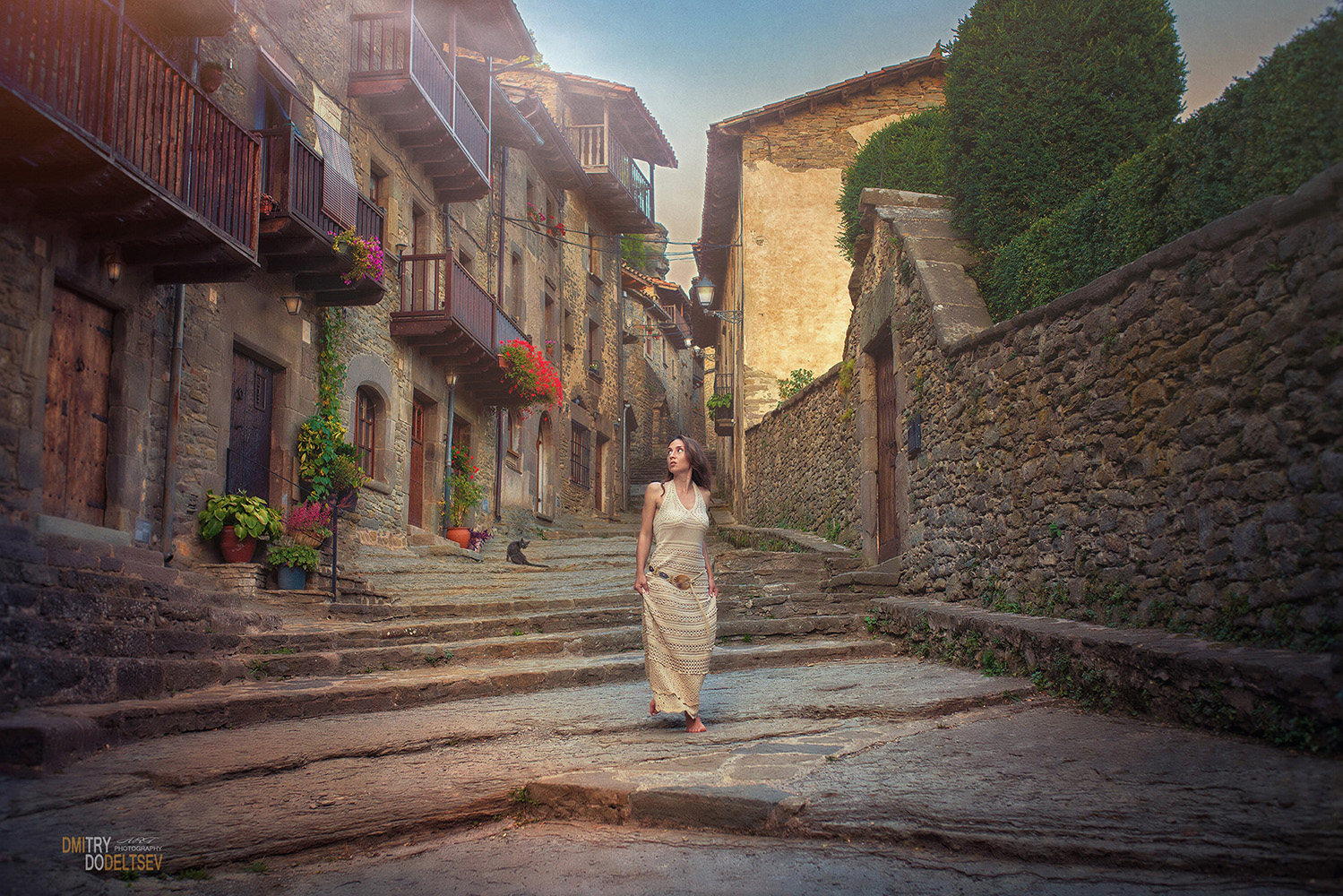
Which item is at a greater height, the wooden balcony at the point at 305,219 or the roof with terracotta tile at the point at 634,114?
the roof with terracotta tile at the point at 634,114

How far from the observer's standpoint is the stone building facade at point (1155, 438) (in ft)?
11.6

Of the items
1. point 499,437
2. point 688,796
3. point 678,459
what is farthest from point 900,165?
point 688,796

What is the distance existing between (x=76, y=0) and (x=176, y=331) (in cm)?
256

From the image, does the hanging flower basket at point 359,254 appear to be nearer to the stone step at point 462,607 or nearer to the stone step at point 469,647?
the stone step at point 462,607

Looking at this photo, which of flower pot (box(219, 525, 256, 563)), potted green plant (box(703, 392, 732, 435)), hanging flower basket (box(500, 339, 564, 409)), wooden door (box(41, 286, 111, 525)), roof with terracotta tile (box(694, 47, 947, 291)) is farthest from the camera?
potted green plant (box(703, 392, 732, 435))

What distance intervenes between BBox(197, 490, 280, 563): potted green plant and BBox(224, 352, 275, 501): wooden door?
1.31ft

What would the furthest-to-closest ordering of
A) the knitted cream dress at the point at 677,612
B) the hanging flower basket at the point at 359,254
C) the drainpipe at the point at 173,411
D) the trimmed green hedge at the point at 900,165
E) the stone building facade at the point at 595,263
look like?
1. the stone building facade at the point at 595,263
2. the trimmed green hedge at the point at 900,165
3. the hanging flower basket at the point at 359,254
4. the drainpipe at the point at 173,411
5. the knitted cream dress at the point at 677,612

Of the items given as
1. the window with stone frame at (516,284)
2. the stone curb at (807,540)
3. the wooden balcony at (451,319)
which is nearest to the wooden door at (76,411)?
the wooden balcony at (451,319)

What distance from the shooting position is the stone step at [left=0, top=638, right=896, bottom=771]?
3.62 metres

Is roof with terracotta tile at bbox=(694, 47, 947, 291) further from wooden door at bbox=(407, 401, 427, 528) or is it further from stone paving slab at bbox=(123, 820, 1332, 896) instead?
stone paving slab at bbox=(123, 820, 1332, 896)

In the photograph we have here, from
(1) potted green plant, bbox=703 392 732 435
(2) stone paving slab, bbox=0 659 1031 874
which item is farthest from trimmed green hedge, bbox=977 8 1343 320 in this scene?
(1) potted green plant, bbox=703 392 732 435

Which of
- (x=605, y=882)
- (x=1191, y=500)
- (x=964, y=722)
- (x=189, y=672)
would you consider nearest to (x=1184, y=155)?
(x=1191, y=500)

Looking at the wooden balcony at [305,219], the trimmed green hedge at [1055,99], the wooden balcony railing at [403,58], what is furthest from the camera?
the wooden balcony railing at [403,58]

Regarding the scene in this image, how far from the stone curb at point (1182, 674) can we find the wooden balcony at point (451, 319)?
8.89m
